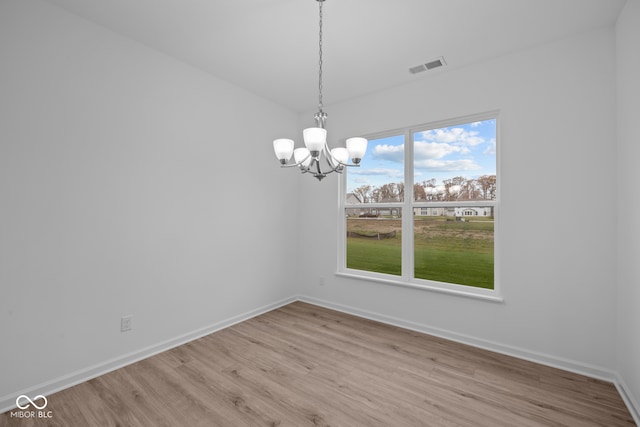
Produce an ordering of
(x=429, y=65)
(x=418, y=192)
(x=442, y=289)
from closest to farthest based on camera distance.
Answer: (x=429, y=65)
(x=442, y=289)
(x=418, y=192)

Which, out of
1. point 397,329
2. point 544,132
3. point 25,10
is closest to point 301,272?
point 397,329

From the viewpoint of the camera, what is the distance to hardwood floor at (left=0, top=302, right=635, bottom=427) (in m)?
1.81

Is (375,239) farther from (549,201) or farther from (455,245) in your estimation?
(549,201)

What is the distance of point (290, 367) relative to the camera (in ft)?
7.89

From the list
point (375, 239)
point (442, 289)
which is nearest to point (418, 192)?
point (375, 239)

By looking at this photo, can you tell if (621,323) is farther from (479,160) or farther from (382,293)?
(382,293)

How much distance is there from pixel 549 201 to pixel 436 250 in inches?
43.8

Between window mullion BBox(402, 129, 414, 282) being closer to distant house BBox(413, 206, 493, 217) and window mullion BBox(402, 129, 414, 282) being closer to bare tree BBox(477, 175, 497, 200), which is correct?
distant house BBox(413, 206, 493, 217)

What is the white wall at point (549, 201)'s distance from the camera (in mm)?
2256

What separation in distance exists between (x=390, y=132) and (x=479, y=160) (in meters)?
1.02

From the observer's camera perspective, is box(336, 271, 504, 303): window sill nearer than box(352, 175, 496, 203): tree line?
Yes

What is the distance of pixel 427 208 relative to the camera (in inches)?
127

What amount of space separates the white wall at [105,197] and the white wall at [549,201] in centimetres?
233

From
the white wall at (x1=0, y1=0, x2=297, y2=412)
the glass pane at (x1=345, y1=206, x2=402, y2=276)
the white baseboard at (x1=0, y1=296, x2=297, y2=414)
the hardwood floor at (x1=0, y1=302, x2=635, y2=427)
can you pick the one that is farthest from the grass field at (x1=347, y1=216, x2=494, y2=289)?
the white baseboard at (x1=0, y1=296, x2=297, y2=414)
